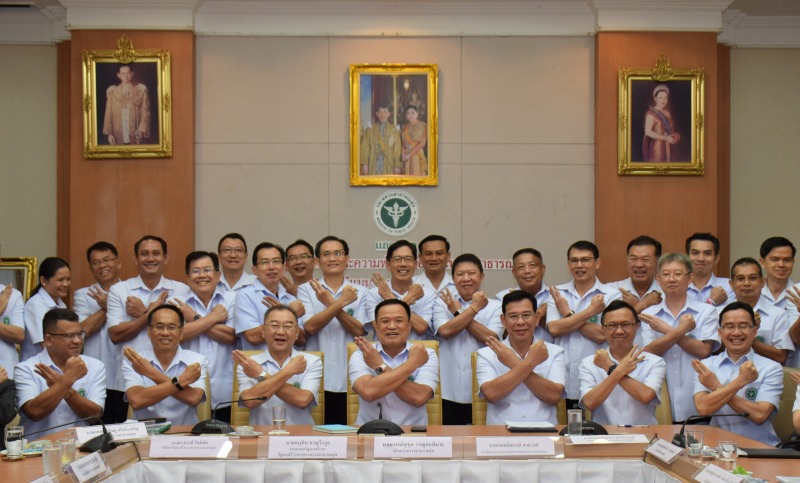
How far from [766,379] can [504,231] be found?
2915mm

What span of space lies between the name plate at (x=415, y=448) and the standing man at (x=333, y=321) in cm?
167

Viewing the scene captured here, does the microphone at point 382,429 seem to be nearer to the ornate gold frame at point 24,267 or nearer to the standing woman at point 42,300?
the standing woman at point 42,300

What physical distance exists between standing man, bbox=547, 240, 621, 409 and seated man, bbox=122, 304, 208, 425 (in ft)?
6.26

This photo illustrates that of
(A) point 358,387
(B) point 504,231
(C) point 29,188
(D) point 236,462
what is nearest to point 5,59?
(C) point 29,188

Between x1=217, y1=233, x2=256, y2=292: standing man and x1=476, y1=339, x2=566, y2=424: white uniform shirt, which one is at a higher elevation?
x1=217, y1=233, x2=256, y2=292: standing man

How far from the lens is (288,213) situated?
7.04 m

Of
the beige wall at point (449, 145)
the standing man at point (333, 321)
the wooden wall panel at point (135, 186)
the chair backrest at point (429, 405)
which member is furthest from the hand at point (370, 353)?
the wooden wall panel at point (135, 186)

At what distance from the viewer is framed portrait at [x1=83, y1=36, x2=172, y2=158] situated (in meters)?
6.85

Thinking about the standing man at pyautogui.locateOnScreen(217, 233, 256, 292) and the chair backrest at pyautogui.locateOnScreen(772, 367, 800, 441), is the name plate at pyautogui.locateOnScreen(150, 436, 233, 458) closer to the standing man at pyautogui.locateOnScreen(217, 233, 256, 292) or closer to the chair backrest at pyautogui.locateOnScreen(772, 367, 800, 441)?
the standing man at pyautogui.locateOnScreen(217, 233, 256, 292)

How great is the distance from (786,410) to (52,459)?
3.41 metres

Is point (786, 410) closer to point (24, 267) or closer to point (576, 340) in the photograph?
point (576, 340)

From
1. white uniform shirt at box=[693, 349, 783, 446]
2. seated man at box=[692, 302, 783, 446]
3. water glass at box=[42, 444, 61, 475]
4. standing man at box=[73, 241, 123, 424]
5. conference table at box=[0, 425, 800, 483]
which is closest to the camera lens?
water glass at box=[42, 444, 61, 475]

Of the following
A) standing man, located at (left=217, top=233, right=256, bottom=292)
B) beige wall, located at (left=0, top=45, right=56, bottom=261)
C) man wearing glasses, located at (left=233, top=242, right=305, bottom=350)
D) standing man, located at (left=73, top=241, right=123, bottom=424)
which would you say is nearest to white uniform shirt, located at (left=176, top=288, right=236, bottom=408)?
man wearing glasses, located at (left=233, top=242, right=305, bottom=350)

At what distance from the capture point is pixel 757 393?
4410mm
